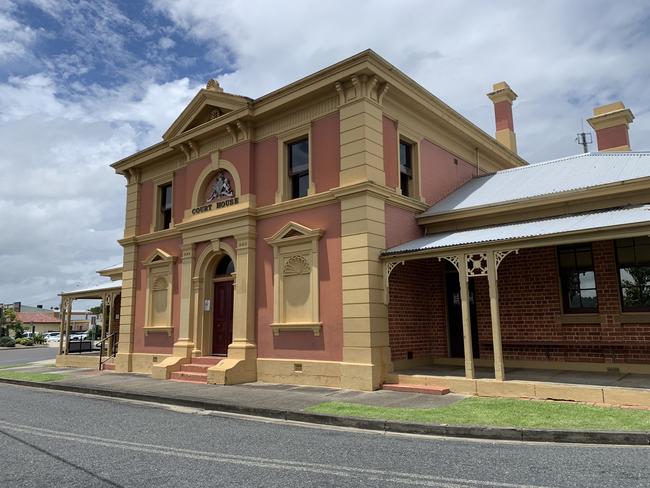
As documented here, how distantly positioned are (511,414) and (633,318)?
5039 mm

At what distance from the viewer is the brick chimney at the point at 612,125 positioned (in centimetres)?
1759

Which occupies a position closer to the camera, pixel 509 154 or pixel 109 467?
pixel 109 467

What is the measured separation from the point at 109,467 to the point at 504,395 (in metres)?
7.13

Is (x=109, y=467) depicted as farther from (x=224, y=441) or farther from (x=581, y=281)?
(x=581, y=281)

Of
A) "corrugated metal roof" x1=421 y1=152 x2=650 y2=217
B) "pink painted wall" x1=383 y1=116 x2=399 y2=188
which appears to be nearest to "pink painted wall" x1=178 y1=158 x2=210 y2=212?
"pink painted wall" x1=383 y1=116 x2=399 y2=188

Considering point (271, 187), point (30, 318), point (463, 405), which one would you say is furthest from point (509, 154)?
point (30, 318)

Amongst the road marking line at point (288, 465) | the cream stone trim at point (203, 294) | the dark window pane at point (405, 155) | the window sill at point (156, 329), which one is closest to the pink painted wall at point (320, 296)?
the cream stone trim at point (203, 294)

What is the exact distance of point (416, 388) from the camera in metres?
11.0

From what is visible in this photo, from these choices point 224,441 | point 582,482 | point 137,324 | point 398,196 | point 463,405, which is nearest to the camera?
point 582,482

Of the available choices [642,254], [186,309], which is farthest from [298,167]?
[642,254]

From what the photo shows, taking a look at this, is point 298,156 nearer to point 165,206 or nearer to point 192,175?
point 192,175

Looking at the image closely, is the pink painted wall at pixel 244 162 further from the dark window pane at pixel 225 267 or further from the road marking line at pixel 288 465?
Result: the road marking line at pixel 288 465

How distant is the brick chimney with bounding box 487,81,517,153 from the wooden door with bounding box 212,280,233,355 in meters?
12.3

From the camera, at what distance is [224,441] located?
7305 millimetres
